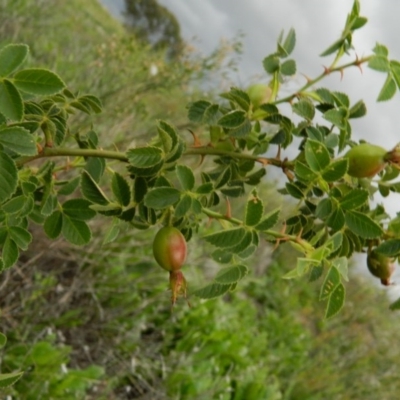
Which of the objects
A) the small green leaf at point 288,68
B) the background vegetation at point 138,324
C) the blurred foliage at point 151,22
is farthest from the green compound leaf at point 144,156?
the blurred foliage at point 151,22

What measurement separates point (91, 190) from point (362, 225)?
281mm

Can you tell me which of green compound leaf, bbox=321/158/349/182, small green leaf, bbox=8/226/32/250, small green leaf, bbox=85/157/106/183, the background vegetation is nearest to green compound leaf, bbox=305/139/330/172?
green compound leaf, bbox=321/158/349/182

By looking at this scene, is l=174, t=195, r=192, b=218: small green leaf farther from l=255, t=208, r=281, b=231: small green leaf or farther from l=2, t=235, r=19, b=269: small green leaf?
l=2, t=235, r=19, b=269: small green leaf

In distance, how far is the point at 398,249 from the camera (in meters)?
0.59

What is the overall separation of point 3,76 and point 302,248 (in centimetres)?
34

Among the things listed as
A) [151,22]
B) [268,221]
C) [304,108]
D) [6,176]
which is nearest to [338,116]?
[304,108]

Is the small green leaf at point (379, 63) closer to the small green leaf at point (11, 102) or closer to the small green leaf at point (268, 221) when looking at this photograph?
the small green leaf at point (268, 221)

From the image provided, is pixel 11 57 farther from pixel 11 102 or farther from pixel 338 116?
pixel 338 116

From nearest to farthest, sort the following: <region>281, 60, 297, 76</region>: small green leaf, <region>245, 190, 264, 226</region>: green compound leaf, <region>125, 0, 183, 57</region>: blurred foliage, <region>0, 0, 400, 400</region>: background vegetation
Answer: <region>245, 190, 264, 226</region>: green compound leaf
<region>281, 60, 297, 76</region>: small green leaf
<region>0, 0, 400, 400</region>: background vegetation
<region>125, 0, 183, 57</region>: blurred foliage

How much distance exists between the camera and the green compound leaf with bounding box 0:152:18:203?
0.49m

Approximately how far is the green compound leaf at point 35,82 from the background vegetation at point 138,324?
1300 mm

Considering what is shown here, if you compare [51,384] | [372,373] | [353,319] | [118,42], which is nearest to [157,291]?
[51,384]

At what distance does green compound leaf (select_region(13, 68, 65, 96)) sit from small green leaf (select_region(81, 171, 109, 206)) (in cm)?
9

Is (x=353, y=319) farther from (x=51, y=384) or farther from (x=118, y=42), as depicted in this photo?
(x=51, y=384)
